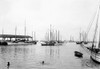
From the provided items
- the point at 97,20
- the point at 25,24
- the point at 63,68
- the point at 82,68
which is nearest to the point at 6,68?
the point at 63,68

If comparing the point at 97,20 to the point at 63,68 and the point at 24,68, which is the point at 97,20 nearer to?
the point at 63,68

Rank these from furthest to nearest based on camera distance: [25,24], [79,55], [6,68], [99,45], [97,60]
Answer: [25,24]
[79,55]
[99,45]
[97,60]
[6,68]

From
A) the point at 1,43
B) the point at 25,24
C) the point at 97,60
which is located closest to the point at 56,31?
the point at 25,24

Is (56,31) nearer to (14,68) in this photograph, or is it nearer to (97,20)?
(97,20)

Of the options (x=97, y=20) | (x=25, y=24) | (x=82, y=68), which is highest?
(x=25, y=24)

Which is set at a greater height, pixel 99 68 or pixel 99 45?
pixel 99 45

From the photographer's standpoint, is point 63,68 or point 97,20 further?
point 97,20

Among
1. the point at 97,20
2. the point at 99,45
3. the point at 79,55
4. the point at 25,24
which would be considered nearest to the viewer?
the point at 97,20

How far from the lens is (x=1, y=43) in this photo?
154500mm

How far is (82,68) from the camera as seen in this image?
32844mm

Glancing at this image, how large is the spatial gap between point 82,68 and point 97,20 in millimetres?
17986

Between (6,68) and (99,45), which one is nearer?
(6,68)

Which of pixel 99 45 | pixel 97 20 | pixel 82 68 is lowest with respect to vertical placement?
pixel 82 68

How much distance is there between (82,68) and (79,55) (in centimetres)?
2153
